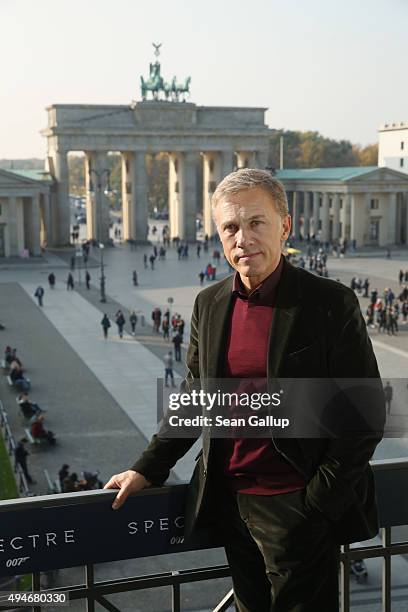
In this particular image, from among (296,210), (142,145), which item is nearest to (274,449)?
(142,145)

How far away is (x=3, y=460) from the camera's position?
784 inches

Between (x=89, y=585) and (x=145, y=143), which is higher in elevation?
(x=145, y=143)

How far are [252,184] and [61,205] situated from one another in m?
81.2

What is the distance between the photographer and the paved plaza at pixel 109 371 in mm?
13984

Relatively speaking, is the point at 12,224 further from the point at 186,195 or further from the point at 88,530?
the point at 88,530

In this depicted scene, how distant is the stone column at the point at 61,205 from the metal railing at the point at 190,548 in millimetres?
79483

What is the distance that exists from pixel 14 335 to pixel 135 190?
51.7 metres

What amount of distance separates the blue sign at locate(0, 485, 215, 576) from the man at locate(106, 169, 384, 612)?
0.33ft

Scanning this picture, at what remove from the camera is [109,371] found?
98.0 ft

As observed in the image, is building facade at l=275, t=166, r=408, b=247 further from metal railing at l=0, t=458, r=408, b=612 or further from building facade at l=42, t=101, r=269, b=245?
metal railing at l=0, t=458, r=408, b=612

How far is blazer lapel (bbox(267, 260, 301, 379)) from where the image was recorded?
4.04 m

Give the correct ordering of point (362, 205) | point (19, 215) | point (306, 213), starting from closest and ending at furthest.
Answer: point (19, 215)
point (362, 205)
point (306, 213)

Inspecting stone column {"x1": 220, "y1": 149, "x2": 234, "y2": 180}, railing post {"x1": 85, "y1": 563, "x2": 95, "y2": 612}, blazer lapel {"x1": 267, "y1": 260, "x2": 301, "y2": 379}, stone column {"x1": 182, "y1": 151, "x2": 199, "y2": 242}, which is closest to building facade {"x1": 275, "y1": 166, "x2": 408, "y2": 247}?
stone column {"x1": 220, "y1": 149, "x2": 234, "y2": 180}

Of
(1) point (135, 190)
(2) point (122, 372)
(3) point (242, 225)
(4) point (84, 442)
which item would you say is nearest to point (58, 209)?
(1) point (135, 190)
